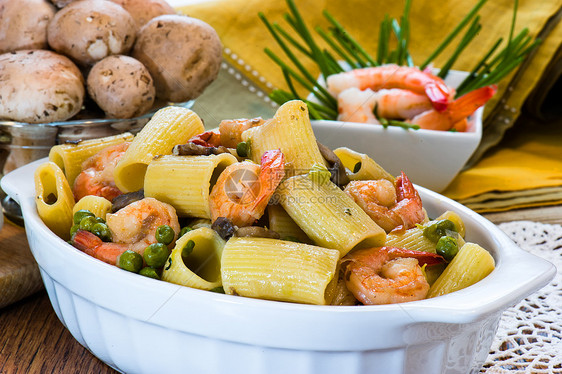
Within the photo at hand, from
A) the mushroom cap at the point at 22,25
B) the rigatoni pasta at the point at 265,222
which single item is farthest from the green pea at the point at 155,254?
the mushroom cap at the point at 22,25

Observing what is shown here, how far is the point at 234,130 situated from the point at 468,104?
105 centimetres

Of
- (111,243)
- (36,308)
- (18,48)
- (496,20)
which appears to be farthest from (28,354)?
(496,20)

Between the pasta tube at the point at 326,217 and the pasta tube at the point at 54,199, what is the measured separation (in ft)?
1.46

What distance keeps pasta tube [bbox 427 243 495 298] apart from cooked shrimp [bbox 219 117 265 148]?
498 mm

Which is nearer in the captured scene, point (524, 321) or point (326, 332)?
point (326, 332)

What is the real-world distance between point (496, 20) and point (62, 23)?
1810 mm

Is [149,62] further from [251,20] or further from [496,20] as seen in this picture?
[496,20]

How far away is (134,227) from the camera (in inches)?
45.9

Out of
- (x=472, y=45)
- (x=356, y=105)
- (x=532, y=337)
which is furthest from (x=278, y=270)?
(x=472, y=45)

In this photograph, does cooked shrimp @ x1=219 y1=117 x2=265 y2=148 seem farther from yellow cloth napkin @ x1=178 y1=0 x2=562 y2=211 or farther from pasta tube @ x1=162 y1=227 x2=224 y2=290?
yellow cloth napkin @ x1=178 y1=0 x2=562 y2=211

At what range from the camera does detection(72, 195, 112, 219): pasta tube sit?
1.25 meters

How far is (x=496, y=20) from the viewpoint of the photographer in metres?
2.75

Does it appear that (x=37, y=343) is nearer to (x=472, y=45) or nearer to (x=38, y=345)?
(x=38, y=345)

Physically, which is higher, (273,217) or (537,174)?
(273,217)
